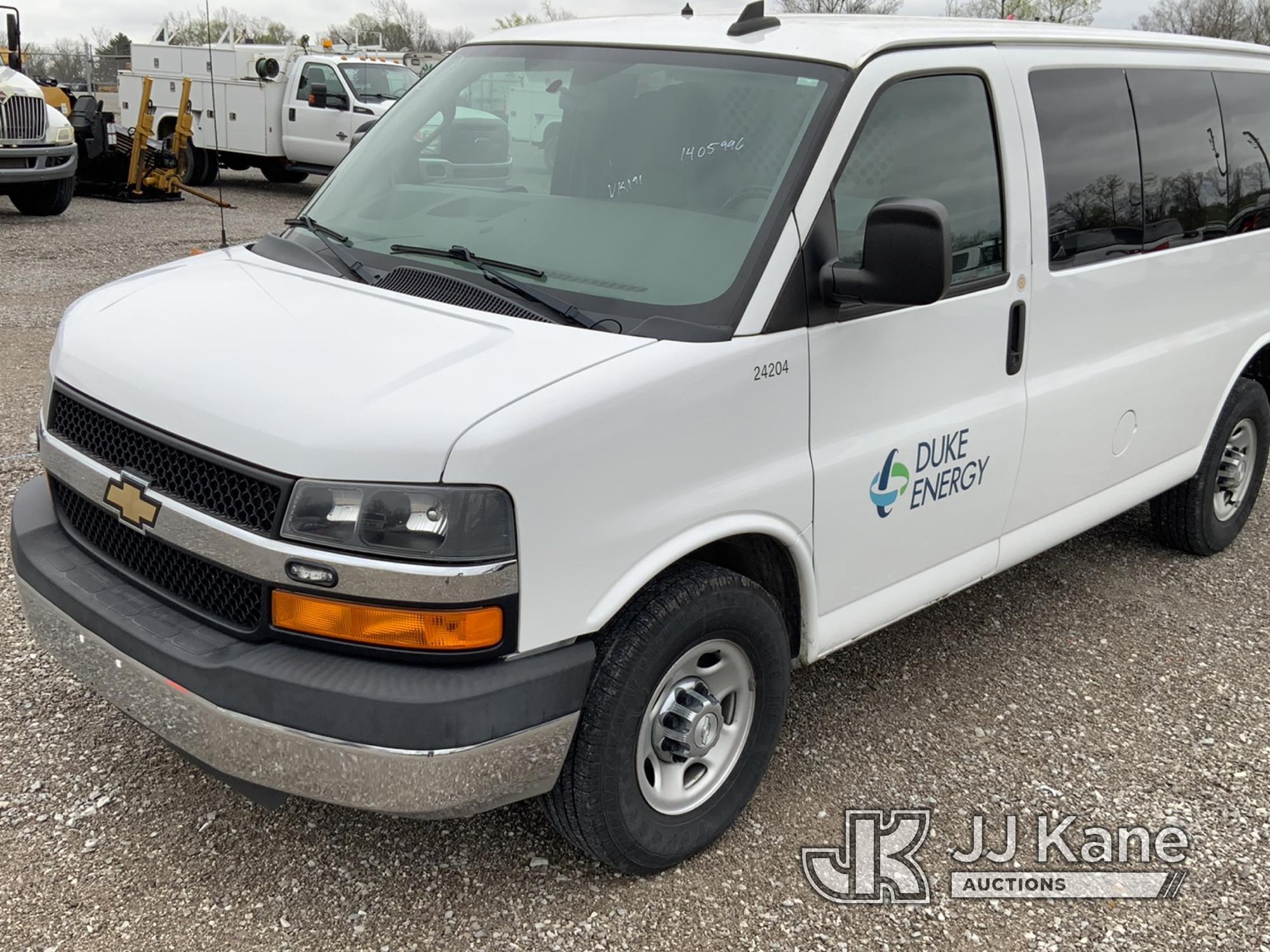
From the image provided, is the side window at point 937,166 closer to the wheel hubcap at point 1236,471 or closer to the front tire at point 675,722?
the front tire at point 675,722

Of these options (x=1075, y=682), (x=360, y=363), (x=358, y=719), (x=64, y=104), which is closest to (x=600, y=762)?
(x=358, y=719)

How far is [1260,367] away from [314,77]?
52.4 feet

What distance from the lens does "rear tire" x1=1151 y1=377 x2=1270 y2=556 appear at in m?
5.15

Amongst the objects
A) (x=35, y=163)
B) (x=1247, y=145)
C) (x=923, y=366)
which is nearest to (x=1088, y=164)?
(x=923, y=366)

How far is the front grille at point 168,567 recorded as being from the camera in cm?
265

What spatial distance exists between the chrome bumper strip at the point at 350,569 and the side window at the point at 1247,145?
3752mm

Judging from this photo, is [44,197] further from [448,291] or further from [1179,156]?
[1179,156]

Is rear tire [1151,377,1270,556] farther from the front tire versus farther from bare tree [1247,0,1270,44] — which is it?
bare tree [1247,0,1270,44]

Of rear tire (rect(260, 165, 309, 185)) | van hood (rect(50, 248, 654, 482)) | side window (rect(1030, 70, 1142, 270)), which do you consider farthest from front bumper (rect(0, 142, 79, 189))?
side window (rect(1030, 70, 1142, 270))

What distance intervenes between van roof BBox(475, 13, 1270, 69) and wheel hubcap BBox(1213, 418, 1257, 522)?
75.6 inches

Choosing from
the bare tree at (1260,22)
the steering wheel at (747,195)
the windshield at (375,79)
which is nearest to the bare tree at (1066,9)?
the bare tree at (1260,22)

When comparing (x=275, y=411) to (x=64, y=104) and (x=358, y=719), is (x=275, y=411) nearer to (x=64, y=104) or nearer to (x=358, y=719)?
(x=358, y=719)

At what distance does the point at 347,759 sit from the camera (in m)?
2.50

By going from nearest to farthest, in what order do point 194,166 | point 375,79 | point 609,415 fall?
point 609,415, point 375,79, point 194,166
